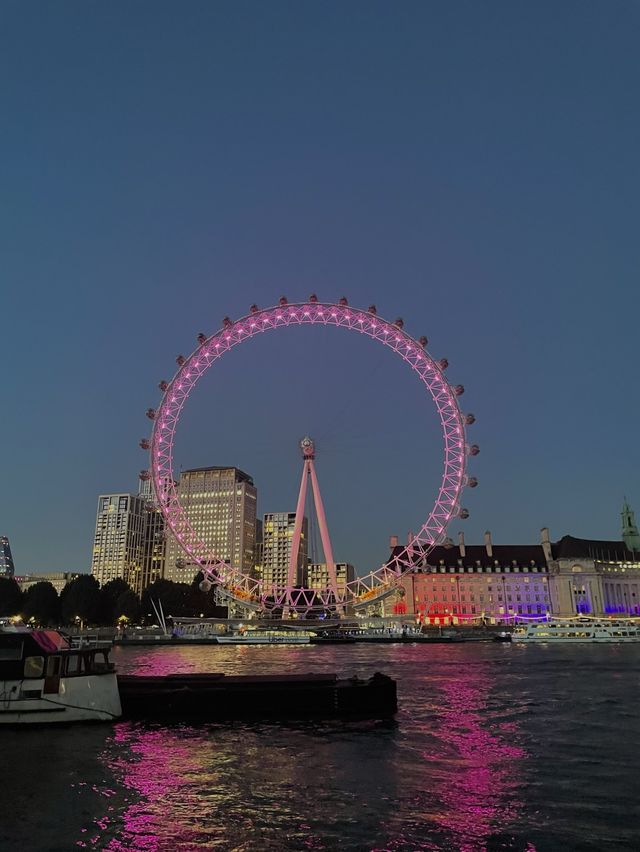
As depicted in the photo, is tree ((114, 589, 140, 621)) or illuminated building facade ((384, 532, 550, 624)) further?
illuminated building facade ((384, 532, 550, 624))

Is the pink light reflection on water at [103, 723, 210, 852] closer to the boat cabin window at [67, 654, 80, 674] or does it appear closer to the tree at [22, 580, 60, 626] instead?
the boat cabin window at [67, 654, 80, 674]

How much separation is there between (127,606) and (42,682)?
129252 millimetres

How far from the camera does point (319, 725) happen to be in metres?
31.2

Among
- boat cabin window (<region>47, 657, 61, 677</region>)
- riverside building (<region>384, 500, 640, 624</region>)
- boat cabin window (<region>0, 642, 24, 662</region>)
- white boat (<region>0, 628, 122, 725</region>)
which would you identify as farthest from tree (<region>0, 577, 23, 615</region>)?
boat cabin window (<region>47, 657, 61, 677</region>)

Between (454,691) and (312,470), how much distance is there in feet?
170

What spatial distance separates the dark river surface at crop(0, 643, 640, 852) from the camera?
15.9 m

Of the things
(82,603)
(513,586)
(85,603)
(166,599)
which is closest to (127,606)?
(166,599)

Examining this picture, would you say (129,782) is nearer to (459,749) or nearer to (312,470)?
(459,749)

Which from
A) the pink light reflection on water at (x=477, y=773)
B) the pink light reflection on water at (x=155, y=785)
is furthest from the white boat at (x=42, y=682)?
the pink light reflection on water at (x=477, y=773)

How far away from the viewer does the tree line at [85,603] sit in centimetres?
13675

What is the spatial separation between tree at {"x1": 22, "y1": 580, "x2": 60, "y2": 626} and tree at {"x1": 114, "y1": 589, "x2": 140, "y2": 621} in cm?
1291

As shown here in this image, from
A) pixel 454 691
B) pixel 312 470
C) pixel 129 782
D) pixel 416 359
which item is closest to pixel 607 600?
pixel 312 470

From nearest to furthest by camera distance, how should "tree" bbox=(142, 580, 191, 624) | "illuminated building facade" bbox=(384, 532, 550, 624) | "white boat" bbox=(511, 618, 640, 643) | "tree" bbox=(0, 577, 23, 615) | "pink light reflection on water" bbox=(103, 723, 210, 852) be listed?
"pink light reflection on water" bbox=(103, 723, 210, 852)
"white boat" bbox=(511, 618, 640, 643)
"tree" bbox=(0, 577, 23, 615)
"tree" bbox=(142, 580, 191, 624)
"illuminated building facade" bbox=(384, 532, 550, 624)

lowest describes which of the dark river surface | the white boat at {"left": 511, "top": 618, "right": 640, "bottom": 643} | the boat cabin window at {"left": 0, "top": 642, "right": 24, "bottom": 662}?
the white boat at {"left": 511, "top": 618, "right": 640, "bottom": 643}
